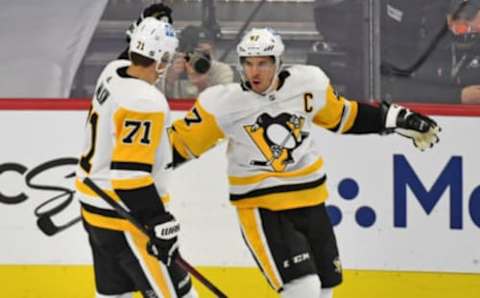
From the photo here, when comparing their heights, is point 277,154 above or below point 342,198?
above

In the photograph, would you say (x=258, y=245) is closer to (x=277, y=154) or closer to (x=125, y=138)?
(x=277, y=154)

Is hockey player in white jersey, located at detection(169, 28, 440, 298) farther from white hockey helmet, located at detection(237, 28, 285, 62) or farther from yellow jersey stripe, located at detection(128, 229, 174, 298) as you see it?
yellow jersey stripe, located at detection(128, 229, 174, 298)

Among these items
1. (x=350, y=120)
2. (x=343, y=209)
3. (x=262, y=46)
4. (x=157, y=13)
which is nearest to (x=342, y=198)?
(x=343, y=209)

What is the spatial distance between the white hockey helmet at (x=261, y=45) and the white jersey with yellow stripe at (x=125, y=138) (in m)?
0.51

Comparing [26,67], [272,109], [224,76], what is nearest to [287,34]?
[224,76]

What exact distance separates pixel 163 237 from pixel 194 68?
1356 millimetres

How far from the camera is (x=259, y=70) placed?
5438mm

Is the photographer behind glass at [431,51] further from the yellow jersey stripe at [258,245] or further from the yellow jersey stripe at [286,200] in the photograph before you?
the yellow jersey stripe at [258,245]

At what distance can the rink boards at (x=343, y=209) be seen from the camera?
607 cm

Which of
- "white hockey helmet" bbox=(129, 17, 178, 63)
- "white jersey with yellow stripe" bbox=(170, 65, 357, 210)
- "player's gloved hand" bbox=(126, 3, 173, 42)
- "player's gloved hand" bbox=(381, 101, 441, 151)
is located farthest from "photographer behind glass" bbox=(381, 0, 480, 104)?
"white hockey helmet" bbox=(129, 17, 178, 63)

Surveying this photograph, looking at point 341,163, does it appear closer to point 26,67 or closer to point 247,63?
point 247,63

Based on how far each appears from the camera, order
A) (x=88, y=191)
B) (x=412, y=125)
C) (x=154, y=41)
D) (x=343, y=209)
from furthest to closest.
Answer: (x=343, y=209) → (x=412, y=125) → (x=88, y=191) → (x=154, y=41)

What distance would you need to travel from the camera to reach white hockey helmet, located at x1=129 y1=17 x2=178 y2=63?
5.01 meters

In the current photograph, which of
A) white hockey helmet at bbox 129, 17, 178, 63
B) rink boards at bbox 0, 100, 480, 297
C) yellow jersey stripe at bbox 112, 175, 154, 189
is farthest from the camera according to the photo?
rink boards at bbox 0, 100, 480, 297
